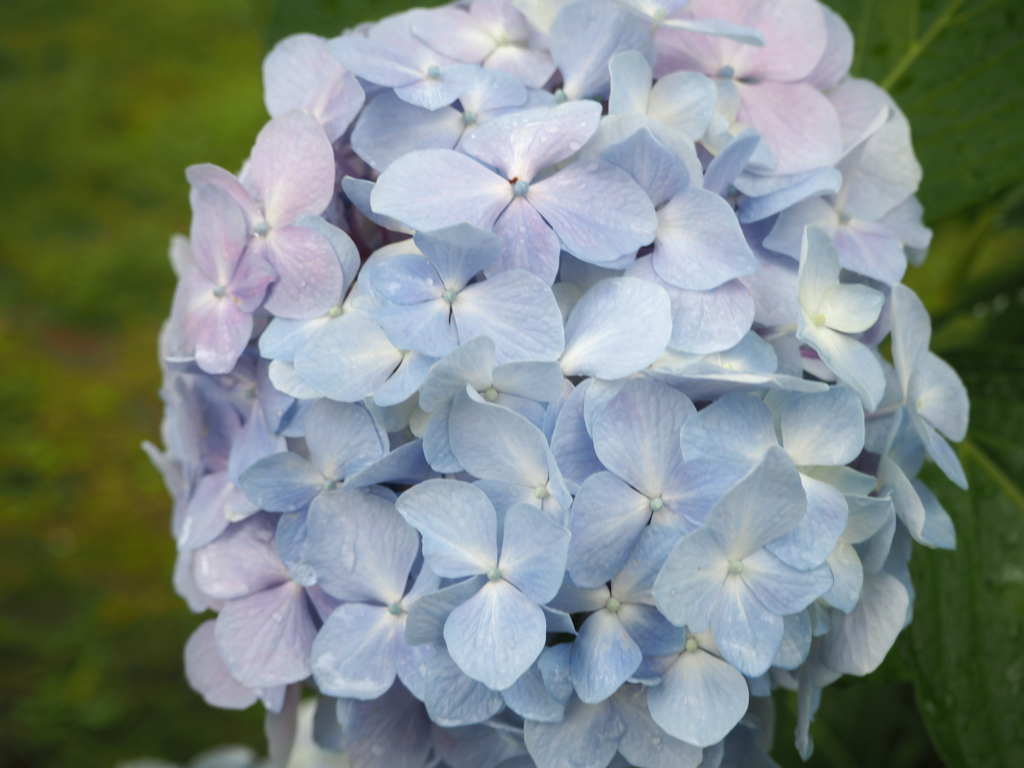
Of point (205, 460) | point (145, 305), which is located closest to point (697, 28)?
point (205, 460)

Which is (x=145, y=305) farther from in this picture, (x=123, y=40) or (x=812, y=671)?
(x=812, y=671)

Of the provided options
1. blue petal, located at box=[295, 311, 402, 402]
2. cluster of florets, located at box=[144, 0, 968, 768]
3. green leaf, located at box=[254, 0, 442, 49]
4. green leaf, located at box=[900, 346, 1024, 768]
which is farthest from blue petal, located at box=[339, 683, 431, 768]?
green leaf, located at box=[254, 0, 442, 49]

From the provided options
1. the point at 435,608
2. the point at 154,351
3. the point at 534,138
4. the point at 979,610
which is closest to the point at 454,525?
the point at 435,608

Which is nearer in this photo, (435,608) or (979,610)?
(435,608)

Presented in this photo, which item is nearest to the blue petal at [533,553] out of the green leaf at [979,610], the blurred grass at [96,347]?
the green leaf at [979,610]

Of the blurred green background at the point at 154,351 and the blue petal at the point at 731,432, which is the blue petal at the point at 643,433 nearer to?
the blue petal at the point at 731,432

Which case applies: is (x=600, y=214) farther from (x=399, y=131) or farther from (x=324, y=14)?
(x=324, y=14)
